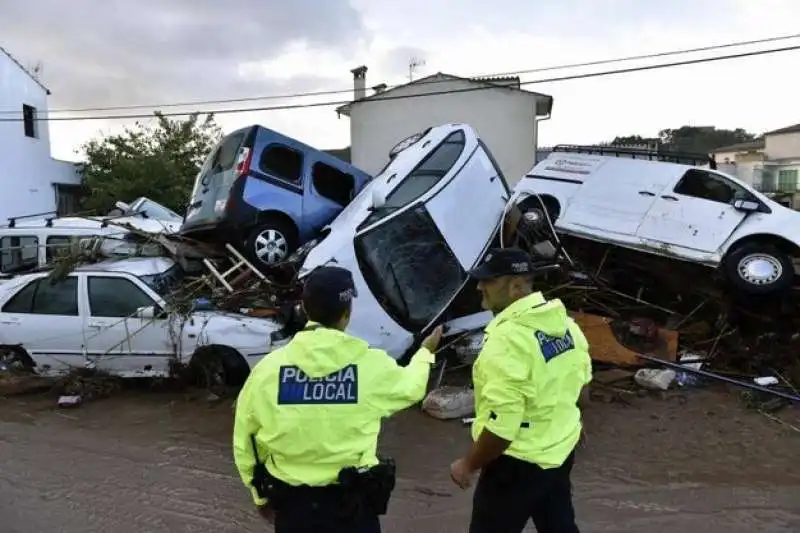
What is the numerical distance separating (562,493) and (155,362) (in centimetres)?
550

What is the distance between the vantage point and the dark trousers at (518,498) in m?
2.57

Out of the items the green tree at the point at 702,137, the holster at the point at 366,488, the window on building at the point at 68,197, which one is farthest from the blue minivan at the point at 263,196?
the green tree at the point at 702,137

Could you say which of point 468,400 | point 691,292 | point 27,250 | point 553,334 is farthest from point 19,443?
point 691,292

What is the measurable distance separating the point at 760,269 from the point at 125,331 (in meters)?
6.73

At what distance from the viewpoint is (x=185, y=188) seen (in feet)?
76.9

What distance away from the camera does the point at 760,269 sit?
775 cm

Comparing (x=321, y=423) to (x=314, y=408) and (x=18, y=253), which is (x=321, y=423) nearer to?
(x=314, y=408)

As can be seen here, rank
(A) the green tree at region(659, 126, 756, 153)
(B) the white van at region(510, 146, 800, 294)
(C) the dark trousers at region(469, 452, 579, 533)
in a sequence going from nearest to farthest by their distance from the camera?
(C) the dark trousers at region(469, 452, 579, 533) < (B) the white van at region(510, 146, 800, 294) < (A) the green tree at region(659, 126, 756, 153)

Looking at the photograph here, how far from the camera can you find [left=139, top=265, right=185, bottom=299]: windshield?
24.6ft

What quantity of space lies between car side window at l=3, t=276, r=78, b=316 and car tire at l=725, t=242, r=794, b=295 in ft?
23.2

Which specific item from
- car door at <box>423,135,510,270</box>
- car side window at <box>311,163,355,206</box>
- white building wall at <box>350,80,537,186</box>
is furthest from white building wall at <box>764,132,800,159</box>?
car door at <box>423,135,510,270</box>

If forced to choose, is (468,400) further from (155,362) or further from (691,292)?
(691,292)

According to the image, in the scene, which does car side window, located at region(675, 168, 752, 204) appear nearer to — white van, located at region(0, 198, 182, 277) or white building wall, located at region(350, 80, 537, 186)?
white van, located at region(0, 198, 182, 277)

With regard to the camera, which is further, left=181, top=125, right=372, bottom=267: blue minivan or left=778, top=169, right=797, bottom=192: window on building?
left=778, top=169, right=797, bottom=192: window on building
